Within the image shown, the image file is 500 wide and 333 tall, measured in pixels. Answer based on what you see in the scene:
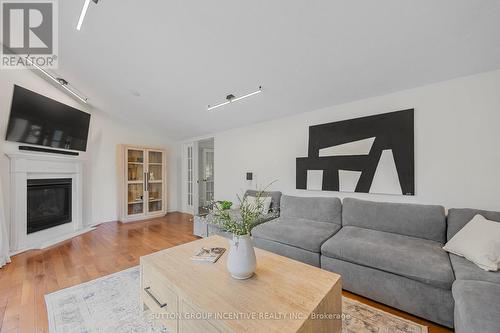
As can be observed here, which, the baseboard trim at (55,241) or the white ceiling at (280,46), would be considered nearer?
the white ceiling at (280,46)

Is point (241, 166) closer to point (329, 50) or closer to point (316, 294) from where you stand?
point (329, 50)

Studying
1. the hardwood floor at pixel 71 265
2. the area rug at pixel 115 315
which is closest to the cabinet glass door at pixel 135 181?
the hardwood floor at pixel 71 265

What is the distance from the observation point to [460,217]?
205cm

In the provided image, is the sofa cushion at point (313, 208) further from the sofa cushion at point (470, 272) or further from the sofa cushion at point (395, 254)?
the sofa cushion at point (470, 272)

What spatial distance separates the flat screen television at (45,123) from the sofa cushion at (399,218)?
4909 mm

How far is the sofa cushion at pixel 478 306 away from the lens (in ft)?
3.37

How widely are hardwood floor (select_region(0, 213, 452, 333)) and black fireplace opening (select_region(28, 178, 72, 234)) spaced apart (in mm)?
479

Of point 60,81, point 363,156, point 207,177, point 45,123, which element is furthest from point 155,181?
point 363,156

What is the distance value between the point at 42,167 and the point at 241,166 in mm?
3499

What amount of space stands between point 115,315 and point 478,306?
2510 millimetres

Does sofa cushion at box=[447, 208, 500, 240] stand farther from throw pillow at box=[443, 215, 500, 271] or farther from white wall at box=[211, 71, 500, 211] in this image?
white wall at box=[211, 71, 500, 211]

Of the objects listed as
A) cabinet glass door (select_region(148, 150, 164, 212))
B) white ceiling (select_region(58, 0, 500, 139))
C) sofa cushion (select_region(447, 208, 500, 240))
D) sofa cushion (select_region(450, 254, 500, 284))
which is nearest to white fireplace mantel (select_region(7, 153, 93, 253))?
cabinet glass door (select_region(148, 150, 164, 212))

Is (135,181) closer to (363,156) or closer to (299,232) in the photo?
(299,232)

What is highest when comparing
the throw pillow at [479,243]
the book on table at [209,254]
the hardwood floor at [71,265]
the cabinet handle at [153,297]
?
the throw pillow at [479,243]
